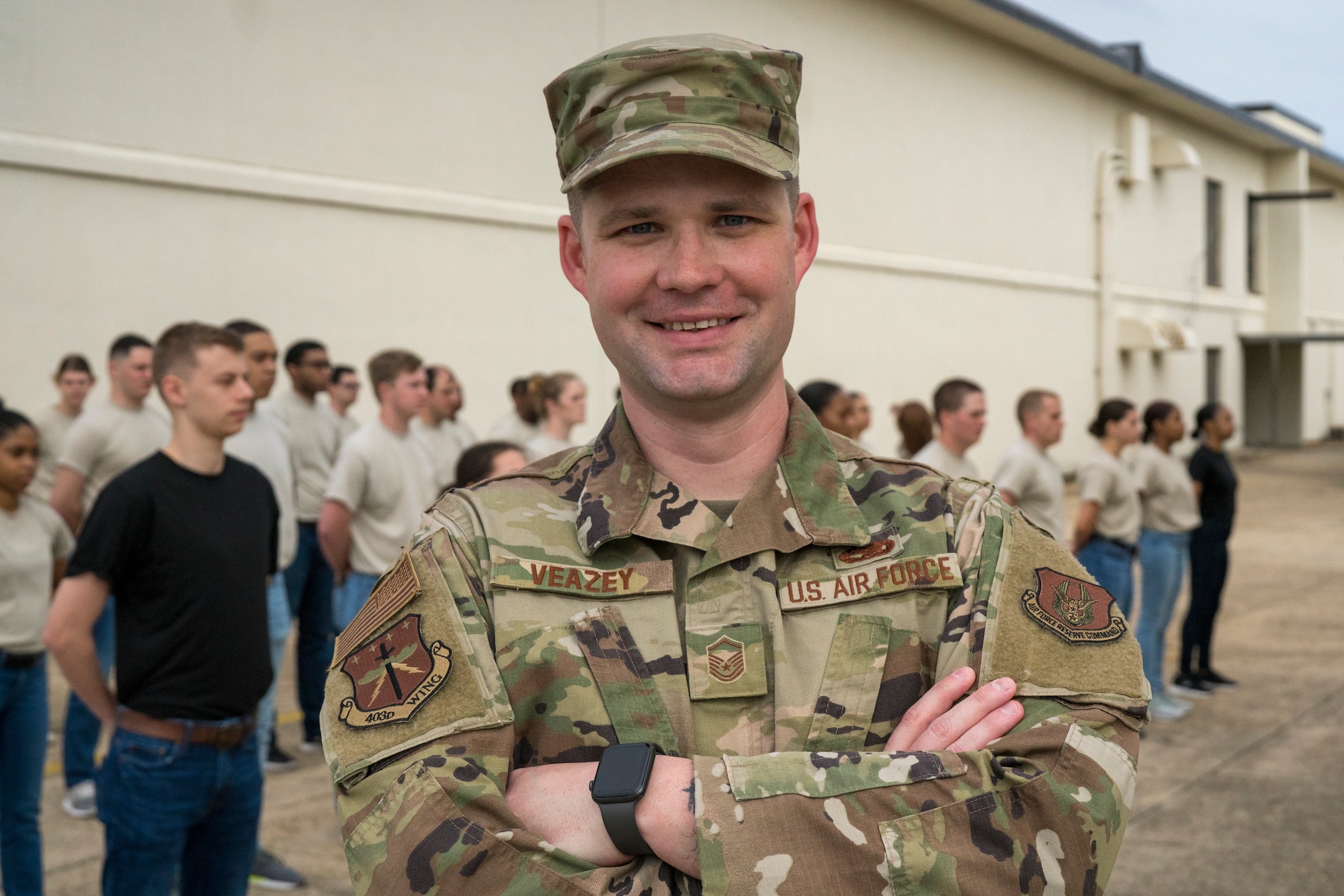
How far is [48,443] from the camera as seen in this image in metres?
7.26

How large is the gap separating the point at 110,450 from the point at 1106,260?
20.4 meters

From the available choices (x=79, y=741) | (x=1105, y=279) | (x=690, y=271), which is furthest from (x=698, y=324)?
(x=1105, y=279)

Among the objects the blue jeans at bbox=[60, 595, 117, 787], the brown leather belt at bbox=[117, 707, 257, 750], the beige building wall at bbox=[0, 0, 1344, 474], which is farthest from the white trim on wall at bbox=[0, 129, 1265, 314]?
the brown leather belt at bbox=[117, 707, 257, 750]

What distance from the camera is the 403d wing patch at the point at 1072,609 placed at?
1651 mm

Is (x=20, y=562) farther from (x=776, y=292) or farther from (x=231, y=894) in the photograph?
(x=776, y=292)

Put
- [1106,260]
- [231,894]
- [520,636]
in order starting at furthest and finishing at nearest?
[1106,260]
[231,894]
[520,636]

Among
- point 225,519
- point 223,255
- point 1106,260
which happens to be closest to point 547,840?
point 225,519

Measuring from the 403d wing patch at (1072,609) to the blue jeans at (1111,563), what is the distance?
5.38 m

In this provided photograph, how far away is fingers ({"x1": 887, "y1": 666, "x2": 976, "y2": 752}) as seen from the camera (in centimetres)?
157

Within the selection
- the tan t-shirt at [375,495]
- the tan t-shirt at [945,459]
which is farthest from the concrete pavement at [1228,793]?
the tan t-shirt at [945,459]

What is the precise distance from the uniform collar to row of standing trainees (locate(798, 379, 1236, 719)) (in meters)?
4.18

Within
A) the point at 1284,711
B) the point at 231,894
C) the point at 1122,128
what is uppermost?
the point at 1122,128

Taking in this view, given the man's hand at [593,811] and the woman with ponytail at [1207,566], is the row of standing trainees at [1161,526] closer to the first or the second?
the woman with ponytail at [1207,566]

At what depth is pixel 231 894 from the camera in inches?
135
